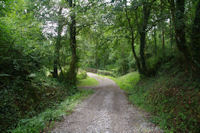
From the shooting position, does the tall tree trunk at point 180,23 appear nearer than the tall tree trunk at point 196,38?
No

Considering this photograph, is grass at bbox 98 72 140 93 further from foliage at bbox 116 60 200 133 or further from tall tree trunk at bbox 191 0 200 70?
tall tree trunk at bbox 191 0 200 70

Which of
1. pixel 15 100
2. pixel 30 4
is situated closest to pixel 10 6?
pixel 30 4

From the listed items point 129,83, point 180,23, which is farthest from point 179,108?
point 129,83

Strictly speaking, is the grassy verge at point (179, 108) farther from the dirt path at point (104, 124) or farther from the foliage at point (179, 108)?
the dirt path at point (104, 124)

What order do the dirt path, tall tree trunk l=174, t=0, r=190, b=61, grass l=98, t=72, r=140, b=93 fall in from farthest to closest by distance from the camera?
grass l=98, t=72, r=140, b=93 < tall tree trunk l=174, t=0, r=190, b=61 < the dirt path

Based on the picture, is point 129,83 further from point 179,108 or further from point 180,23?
point 180,23

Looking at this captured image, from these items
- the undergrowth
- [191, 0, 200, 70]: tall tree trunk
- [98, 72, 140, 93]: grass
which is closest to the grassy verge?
the undergrowth

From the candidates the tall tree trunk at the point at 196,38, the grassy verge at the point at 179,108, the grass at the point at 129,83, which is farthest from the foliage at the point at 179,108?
the grass at the point at 129,83

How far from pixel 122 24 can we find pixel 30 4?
8.33 m

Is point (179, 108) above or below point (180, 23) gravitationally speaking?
below

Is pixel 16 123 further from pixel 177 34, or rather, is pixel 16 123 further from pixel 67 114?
pixel 177 34

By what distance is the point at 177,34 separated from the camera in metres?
5.34

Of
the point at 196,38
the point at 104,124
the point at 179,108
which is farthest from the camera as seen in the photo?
the point at 196,38

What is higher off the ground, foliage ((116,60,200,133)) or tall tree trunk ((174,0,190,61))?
tall tree trunk ((174,0,190,61))
